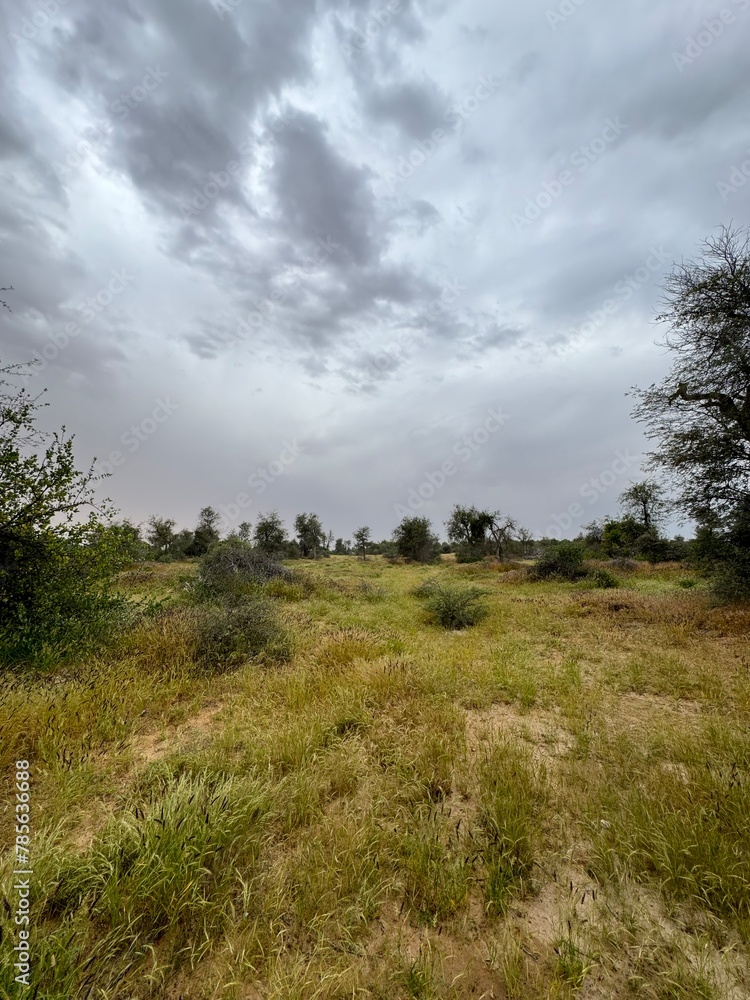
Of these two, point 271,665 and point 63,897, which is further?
point 271,665

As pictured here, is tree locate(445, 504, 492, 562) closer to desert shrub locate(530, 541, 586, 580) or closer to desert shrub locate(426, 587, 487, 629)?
desert shrub locate(530, 541, 586, 580)

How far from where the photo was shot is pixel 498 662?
23.1ft

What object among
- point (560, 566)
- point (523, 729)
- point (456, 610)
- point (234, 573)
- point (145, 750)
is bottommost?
point (523, 729)

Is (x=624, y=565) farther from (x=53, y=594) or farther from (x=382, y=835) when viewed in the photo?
(x=53, y=594)

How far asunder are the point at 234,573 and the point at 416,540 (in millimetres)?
30014

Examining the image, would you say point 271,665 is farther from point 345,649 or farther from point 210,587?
point 210,587

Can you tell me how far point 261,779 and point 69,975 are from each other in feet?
5.40

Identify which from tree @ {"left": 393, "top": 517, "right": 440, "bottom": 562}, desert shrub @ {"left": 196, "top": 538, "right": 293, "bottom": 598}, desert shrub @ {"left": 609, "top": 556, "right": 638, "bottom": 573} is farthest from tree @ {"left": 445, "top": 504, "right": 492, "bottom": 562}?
desert shrub @ {"left": 196, "top": 538, "right": 293, "bottom": 598}

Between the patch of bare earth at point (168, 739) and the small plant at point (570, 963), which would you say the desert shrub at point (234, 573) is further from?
the small plant at point (570, 963)

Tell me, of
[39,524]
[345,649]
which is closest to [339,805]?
[345,649]

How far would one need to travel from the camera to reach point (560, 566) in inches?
835

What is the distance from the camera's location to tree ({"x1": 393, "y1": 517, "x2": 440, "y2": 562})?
42625mm

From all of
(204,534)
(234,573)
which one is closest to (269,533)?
(204,534)

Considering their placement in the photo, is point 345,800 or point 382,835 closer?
point 382,835
